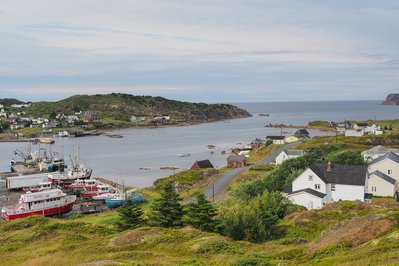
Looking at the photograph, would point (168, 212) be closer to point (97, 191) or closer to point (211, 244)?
point (211, 244)

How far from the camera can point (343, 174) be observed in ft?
159

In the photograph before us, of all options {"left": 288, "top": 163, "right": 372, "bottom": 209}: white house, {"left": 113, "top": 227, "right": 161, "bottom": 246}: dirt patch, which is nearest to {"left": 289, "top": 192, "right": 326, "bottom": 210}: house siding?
{"left": 288, "top": 163, "right": 372, "bottom": 209}: white house

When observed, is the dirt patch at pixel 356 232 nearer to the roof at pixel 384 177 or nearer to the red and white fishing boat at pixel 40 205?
the roof at pixel 384 177

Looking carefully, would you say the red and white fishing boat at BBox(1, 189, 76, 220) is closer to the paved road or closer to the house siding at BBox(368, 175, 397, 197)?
the paved road

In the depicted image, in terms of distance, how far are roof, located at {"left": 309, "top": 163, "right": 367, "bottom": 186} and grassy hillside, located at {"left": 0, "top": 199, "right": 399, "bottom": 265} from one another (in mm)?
8696

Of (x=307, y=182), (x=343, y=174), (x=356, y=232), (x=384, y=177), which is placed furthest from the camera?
(x=384, y=177)

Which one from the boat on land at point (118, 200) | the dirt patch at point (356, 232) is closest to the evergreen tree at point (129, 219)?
the dirt patch at point (356, 232)

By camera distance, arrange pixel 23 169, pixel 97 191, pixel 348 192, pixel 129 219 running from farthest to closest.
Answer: pixel 23 169 < pixel 97 191 < pixel 348 192 < pixel 129 219

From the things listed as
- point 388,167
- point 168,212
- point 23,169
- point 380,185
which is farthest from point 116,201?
point 23,169

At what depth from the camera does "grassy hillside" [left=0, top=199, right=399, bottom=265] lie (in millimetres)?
22109

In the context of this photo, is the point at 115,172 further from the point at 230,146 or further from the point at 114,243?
the point at 114,243

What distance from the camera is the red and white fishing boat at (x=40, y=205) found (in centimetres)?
5381

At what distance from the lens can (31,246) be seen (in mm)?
32688

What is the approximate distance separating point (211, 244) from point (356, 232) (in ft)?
27.3
